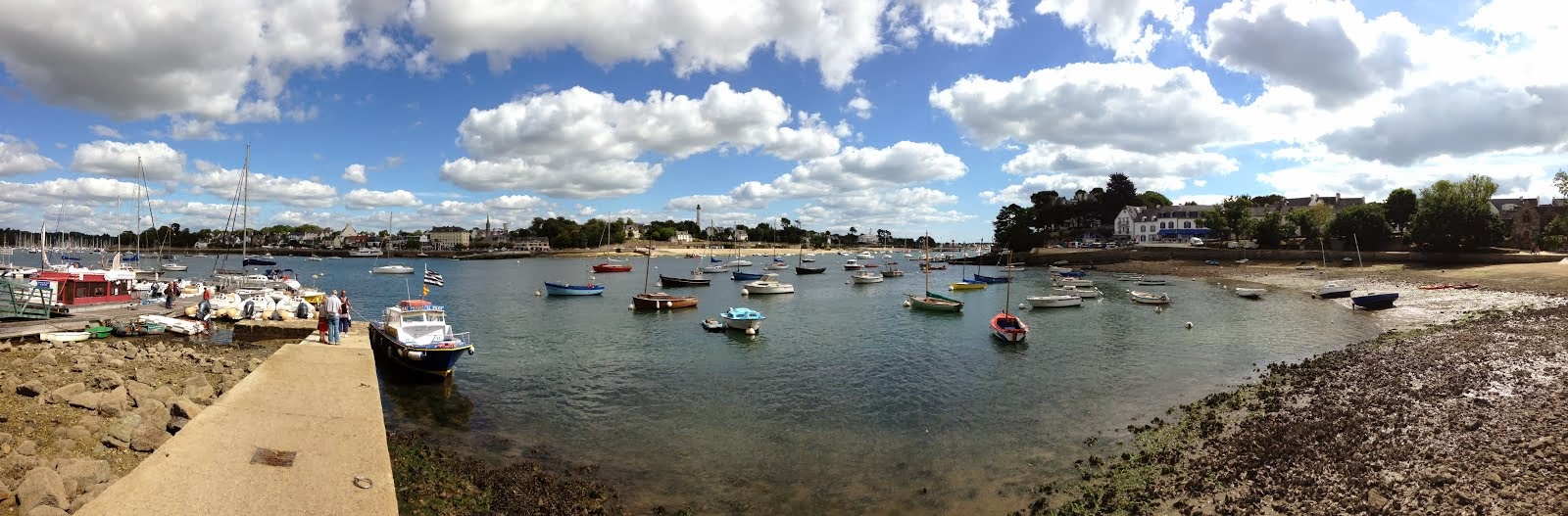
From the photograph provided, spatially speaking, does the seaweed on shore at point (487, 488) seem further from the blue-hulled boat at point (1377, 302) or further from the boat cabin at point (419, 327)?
the blue-hulled boat at point (1377, 302)

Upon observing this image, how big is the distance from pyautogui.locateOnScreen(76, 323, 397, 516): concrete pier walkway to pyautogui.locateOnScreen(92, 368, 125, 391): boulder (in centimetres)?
243

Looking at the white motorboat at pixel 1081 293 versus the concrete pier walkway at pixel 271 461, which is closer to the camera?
the concrete pier walkway at pixel 271 461

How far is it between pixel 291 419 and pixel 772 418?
1322 centimetres

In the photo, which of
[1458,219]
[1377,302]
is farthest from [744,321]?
[1458,219]

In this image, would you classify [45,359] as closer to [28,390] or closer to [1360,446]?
[28,390]

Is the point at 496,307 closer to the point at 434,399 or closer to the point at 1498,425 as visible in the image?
the point at 434,399

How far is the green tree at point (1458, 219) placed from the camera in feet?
259

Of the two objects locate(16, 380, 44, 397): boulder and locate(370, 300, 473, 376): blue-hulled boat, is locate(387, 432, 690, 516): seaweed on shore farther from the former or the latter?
locate(370, 300, 473, 376): blue-hulled boat

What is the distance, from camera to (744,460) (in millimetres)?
18484

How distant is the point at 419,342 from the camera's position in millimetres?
27391

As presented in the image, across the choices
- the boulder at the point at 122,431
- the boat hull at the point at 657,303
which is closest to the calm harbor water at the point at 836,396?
the boat hull at the point at 657,303

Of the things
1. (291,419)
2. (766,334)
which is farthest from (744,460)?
(766,334)

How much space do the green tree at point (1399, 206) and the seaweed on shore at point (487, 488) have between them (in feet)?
→ 420

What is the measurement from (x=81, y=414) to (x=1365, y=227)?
4940 inches
